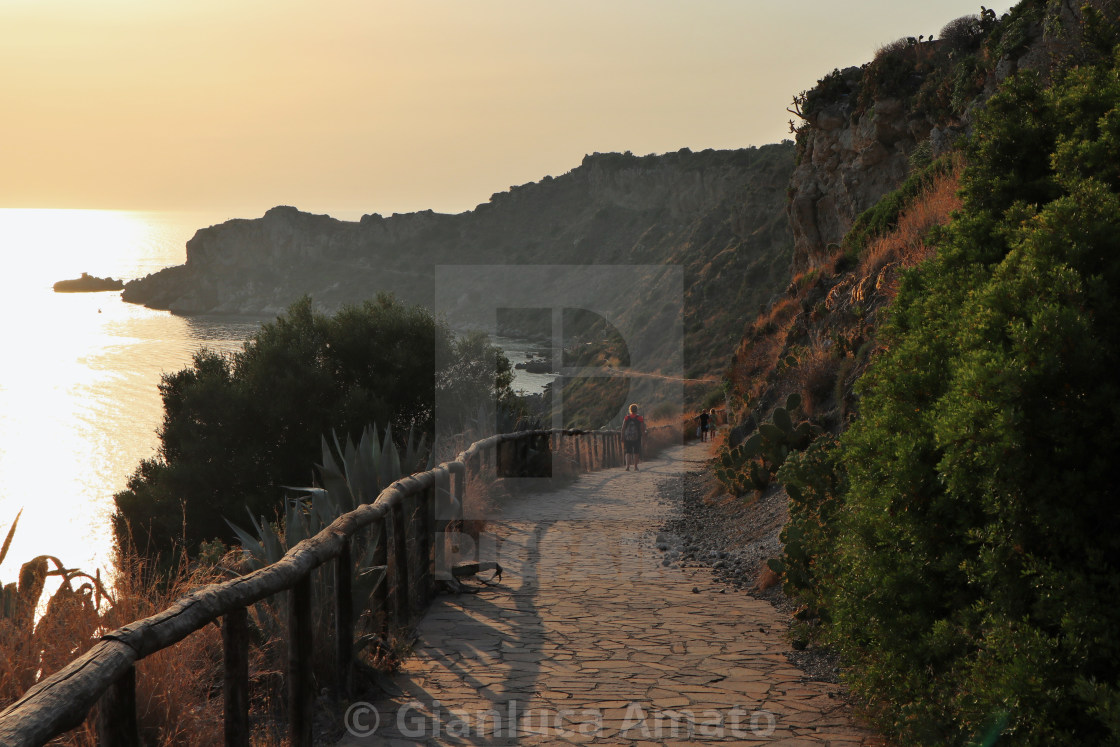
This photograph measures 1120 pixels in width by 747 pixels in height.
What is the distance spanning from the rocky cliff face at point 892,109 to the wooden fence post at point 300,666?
1480 centimetres

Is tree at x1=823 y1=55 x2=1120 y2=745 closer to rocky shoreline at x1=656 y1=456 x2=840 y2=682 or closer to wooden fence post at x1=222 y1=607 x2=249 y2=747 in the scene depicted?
rocky shoreline at x1=656 y1=456 x2=840 y2=682

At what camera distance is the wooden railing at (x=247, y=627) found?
2.44 meters

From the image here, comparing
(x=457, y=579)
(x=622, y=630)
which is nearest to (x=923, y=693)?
(x=622, y=630)

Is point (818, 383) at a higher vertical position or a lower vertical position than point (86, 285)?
lower

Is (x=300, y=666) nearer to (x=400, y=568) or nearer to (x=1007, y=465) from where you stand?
(x=400, y=568)

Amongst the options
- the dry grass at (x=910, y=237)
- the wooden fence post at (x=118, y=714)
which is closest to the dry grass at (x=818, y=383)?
the dry grass at (x=910, y=237)

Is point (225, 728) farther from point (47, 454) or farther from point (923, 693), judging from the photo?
point (47, 454)

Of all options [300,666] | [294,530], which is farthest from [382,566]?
[300,666]

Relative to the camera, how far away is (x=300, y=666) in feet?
13.2

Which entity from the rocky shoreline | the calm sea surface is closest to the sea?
the calm sea surface

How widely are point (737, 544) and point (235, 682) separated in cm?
657

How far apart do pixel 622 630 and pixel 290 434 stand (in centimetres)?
1259

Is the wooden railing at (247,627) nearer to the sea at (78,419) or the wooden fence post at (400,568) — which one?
the wooden fence post at (400,568)

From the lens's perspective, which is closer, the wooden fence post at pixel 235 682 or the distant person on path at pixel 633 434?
the wooden fence post at pixel 235 682
